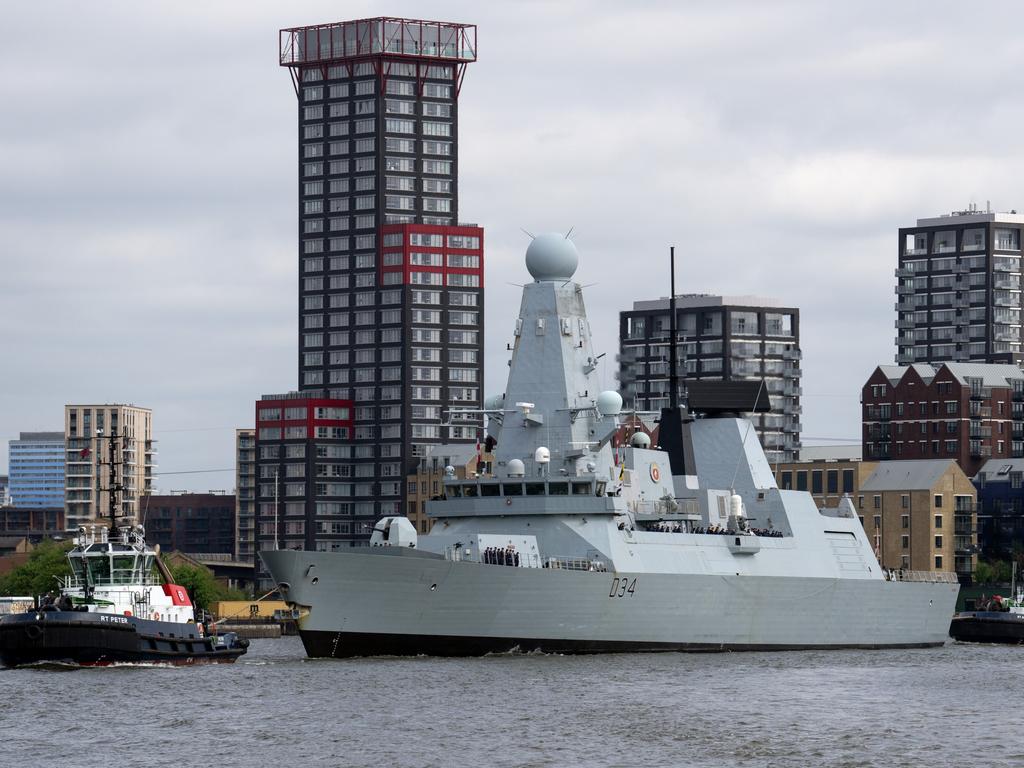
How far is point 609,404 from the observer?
68.5 m

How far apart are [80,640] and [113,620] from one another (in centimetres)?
116

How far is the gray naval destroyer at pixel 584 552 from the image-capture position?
62.6 metres

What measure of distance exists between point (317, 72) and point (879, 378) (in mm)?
51697

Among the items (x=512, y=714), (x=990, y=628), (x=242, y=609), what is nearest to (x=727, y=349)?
(x=242, y=609)

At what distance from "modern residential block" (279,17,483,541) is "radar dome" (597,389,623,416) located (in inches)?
3634

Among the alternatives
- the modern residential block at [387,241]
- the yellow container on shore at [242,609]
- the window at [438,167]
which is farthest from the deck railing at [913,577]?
the window at [438,167]

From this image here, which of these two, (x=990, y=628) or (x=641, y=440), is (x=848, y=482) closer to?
(x=990, y=628)

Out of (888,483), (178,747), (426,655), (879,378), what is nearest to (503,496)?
(426,655)

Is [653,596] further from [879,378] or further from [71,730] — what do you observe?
[879,378]

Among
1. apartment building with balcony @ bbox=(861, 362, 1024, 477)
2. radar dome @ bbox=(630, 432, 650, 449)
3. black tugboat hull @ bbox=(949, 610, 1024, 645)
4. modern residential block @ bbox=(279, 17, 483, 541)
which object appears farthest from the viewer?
modern residential block @ bbox=(279, 17, 483, 541)

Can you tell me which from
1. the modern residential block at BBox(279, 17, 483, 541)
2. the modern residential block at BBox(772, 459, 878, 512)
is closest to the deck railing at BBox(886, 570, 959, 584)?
the modern residential block at BBox(772, 459, 878, 512)

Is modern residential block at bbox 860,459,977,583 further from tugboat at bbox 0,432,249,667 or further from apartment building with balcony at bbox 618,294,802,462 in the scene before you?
tugboat at bbox 0,432,249,667

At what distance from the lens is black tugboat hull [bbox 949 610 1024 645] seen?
93875 millimetres

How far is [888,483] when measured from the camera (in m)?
144
